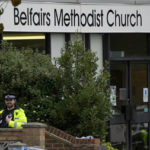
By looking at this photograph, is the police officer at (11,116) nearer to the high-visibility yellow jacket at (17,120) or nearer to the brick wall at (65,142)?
the high-visibility yellow jacket at (17,120)

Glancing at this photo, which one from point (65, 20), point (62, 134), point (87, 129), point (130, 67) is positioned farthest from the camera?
point (130, 67)

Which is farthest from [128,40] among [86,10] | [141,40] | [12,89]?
[12,89]

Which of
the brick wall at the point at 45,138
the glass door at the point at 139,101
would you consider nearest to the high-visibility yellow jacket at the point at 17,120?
the brick wall at the point at 45,138

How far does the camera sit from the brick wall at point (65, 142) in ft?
41.1

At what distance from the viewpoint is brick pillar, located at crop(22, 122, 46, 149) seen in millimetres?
11547

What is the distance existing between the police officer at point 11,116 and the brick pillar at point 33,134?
0.38 metres

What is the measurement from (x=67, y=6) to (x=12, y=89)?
3666 millimetres

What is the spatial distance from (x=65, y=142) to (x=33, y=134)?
123 centimetres

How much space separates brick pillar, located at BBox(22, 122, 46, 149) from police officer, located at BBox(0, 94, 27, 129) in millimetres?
381

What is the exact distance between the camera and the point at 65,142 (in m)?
12.6

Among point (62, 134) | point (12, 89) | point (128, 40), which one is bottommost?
point (62, 134)

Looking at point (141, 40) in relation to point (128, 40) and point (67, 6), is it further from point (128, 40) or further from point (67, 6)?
point (67, 6)

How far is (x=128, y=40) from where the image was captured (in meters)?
17.6

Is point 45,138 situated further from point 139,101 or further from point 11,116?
point 139,101
